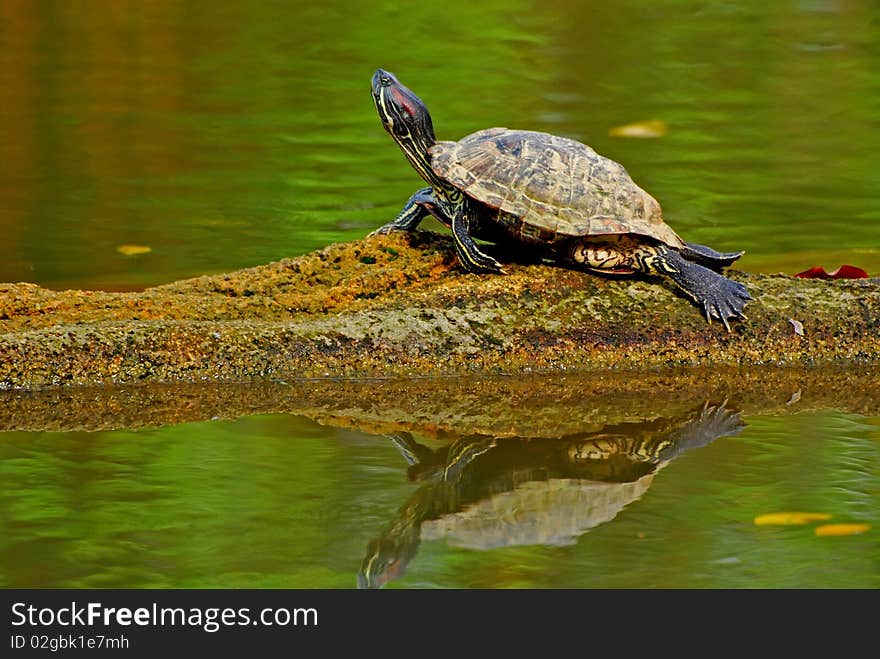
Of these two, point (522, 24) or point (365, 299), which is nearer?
point (365, 299)

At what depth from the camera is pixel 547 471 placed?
158 inches

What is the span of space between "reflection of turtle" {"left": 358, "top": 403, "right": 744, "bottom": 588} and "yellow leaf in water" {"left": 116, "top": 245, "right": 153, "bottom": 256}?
11.3ft

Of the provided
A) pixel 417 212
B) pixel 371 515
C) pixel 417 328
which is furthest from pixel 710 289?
pixel 371 515

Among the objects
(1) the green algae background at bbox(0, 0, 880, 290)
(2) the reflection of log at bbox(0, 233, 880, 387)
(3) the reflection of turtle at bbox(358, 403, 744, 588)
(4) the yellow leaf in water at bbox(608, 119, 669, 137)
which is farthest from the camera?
(4) the yellow leaf in water at bbox(608, 119, 669, 137)

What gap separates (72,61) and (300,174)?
15.2ft

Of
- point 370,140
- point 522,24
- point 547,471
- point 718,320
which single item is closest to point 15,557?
point 547,471

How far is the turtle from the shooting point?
16.0ft

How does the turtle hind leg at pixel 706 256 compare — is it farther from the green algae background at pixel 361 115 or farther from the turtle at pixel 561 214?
the green algae background at pixel 361 115

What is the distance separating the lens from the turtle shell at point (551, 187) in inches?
191

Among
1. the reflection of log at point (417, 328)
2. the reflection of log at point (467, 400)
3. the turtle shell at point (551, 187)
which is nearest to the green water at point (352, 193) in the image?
the reflection of log at point (467, 400)

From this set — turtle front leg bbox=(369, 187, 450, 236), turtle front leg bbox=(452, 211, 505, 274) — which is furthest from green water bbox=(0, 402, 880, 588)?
turtle front leg bbox=(369, 187, 450, 236)

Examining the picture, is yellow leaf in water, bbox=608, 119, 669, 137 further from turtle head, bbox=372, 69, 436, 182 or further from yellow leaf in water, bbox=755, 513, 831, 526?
yellow leaf in water, bbox=755, 513, 831, 526
